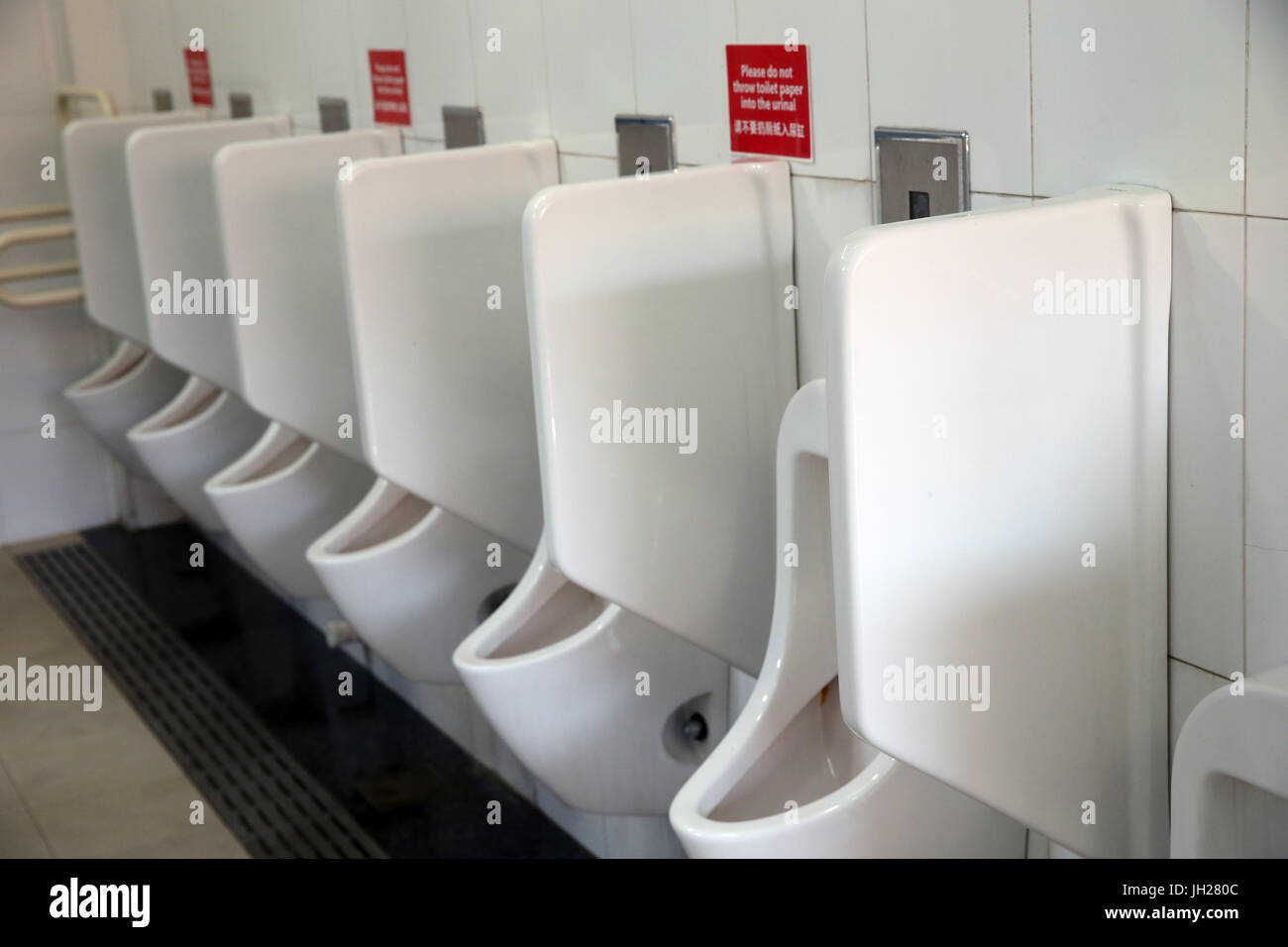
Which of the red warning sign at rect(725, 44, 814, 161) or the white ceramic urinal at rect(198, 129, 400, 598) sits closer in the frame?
the red warning sign at rect(725, 44, 814, 161)

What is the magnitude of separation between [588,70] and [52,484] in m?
3.01

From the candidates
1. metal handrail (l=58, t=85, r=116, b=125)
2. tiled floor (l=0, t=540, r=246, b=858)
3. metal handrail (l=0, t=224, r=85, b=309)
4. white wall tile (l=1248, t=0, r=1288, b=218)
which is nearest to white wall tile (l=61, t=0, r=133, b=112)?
metal handrail (l=58, t=85, r=116, b=125)

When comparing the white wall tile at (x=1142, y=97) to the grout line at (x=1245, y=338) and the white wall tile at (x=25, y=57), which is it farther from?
the white wall tile at (x=25, y=57)

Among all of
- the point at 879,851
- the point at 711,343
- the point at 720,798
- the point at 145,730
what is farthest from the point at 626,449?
the point at 145,730

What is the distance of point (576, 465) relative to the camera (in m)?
1.57

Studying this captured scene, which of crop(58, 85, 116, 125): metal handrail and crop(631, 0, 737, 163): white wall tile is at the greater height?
crop(58, 85, 116, 125): metal handrail

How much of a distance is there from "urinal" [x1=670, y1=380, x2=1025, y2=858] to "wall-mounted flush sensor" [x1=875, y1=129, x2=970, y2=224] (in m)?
0.22

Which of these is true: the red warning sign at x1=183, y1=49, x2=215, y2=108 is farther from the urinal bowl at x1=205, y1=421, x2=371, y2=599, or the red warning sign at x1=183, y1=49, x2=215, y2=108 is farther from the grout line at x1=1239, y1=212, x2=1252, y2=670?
the grout line at x1=1239, y1=212, x2=1252, y2=670

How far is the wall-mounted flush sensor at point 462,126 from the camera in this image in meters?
2.22

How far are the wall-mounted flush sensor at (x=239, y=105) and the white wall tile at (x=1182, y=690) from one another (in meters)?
2.44

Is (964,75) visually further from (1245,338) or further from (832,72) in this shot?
(1245,338)

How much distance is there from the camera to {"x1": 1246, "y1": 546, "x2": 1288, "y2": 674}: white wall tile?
113 centimetres

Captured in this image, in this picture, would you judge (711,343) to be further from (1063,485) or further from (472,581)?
(472,581)

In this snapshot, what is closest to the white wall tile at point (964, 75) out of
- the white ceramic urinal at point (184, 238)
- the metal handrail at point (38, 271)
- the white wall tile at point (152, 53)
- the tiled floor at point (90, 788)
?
the white ceramic urinal at point (184, 238)
